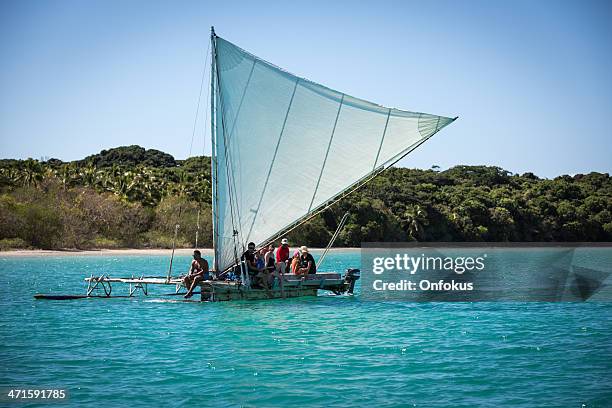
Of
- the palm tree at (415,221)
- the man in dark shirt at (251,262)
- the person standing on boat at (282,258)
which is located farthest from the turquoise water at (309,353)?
the palm tree at (415,221)

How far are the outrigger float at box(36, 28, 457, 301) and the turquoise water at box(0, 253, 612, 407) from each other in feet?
7.34

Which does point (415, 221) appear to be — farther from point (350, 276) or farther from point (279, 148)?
point (279, 148)

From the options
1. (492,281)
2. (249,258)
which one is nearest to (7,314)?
(249,258)

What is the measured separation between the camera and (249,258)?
76.3 feet

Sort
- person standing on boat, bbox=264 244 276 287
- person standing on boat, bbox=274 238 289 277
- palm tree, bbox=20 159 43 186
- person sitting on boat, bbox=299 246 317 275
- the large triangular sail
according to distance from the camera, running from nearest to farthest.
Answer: the large triangular sail → person standing on boat, bbox=264 244 276 287 → person standing on boat, bbox=274 238 289 277 → person sitting on boat, bbox=299 246 317 275 → palm tree, bbox=20 159 43 186

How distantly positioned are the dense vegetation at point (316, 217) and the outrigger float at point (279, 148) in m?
40.3

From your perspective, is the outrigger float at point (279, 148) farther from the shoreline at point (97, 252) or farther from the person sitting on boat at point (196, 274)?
the shoreline at point (97, 252)

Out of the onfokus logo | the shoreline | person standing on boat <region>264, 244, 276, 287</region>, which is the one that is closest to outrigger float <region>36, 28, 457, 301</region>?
person standing on boat <region>264, 244, 276, 287</region>

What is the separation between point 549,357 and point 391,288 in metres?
20.2

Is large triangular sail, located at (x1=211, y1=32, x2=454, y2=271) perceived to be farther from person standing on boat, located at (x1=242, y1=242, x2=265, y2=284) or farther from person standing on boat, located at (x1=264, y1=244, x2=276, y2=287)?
person standing on boat, located at (x1=264, y1=244, x2=276, y2=287)

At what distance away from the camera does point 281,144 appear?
23.3 metres

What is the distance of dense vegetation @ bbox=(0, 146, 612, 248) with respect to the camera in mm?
62531

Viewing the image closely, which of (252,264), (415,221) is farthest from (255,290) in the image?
(415,221)

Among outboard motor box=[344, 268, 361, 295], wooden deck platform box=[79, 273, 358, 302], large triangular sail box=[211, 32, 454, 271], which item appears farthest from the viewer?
outboard motor box=[344, 268, 361, 295]
